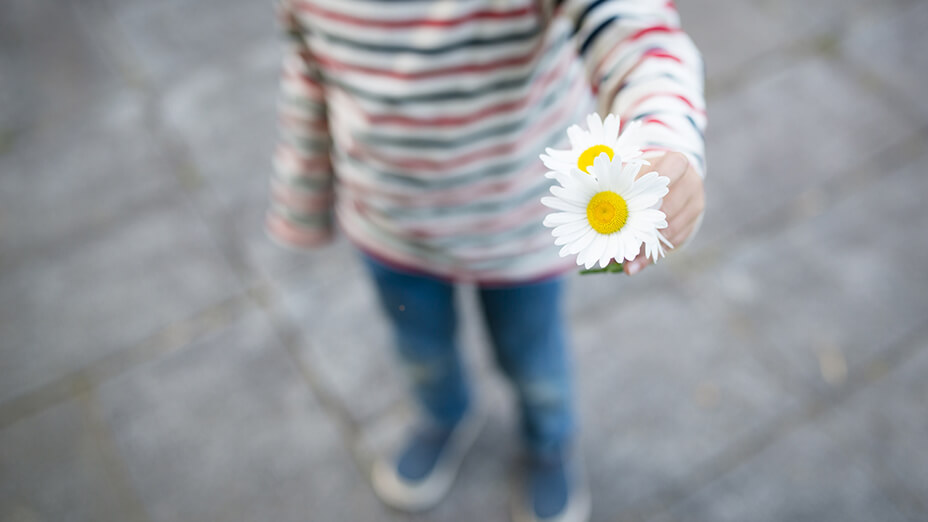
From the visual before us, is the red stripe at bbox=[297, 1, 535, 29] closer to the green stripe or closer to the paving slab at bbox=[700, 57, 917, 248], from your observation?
the green stripe

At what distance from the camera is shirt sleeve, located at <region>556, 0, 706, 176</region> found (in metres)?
0.77

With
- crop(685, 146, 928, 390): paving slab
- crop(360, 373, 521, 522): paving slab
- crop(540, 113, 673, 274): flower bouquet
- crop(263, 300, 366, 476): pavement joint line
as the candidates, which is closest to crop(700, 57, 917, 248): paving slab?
crop(685, 146, 928, 390): paving slab

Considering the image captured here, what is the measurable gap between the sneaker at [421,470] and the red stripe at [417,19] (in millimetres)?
1153

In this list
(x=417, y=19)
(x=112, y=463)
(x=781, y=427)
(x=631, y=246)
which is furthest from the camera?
(x=112, y=463)

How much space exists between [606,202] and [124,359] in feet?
6.47

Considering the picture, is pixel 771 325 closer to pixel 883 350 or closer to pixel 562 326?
pixel 883 350

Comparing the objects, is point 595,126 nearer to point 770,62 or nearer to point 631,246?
point 631,246

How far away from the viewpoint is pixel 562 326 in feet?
4.95

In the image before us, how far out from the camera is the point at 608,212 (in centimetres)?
66

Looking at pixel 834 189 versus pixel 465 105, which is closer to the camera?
pixel 465 105

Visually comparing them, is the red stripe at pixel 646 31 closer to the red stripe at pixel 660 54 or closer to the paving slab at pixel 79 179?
the red stripe at pixel 660 54

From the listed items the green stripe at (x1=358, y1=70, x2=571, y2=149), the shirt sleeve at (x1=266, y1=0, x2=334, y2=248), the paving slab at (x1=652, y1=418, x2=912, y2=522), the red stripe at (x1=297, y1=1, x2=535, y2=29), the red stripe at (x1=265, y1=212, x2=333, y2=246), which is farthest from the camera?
the paving slab at (x1=652, y1=418, x2=912, y2=522)

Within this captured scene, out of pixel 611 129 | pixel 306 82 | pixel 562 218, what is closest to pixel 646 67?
pixel 611 129

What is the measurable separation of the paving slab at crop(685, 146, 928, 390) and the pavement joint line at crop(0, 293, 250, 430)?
1.48 meters
